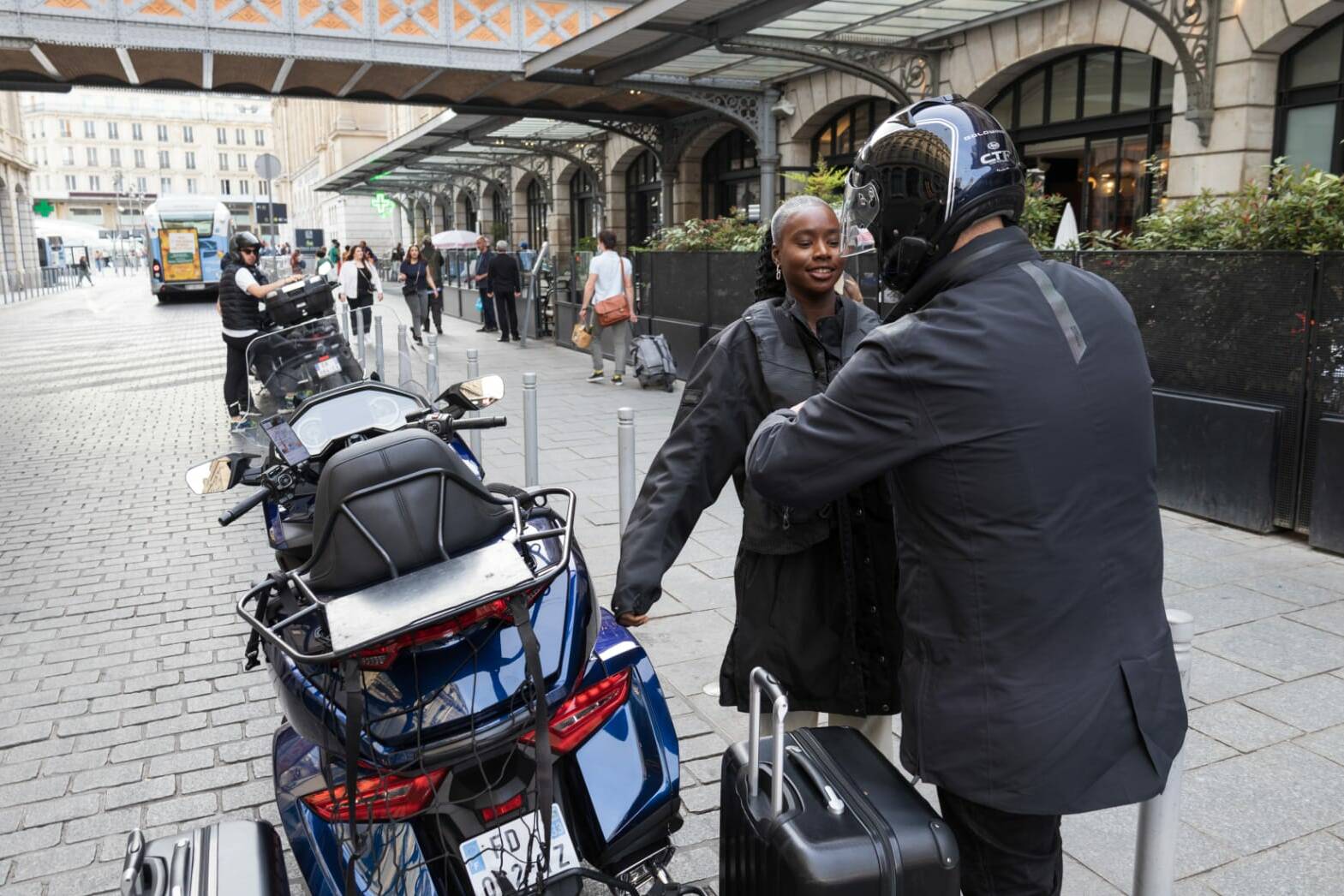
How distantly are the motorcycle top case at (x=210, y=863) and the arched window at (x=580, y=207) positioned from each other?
26964mm

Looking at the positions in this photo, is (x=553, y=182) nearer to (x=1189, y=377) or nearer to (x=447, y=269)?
(x=447, y=269)

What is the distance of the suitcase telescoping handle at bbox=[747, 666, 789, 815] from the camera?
1.68m

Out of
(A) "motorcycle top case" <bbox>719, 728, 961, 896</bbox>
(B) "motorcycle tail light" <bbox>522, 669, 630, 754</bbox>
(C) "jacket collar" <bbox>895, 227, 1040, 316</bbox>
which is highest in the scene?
Result: (C) "jacket collar" <bbox>895, 227, 1040, 316</bbox>

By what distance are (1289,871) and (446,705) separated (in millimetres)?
2437

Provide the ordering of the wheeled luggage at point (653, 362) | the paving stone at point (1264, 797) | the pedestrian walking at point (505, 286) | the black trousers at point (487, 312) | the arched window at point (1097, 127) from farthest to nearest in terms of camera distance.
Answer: the black trousers at point (487, 312), the pedestrian walking at point (505, 286), the wheeled luggage at point (653, 362), the arched window at point (1097, 127), the paving stone at point (1264, 797)

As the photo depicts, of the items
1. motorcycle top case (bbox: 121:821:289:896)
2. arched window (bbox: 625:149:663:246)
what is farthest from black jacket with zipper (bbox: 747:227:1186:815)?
arched window (bbox: 625:149:663:246)

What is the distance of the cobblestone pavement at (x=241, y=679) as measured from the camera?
3207 millimetres

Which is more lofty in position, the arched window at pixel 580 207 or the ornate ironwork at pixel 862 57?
the ornate ironwork at pixel 862 57

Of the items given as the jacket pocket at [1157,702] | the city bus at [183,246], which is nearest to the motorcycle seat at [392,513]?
the jacket pocket at [1157,702]

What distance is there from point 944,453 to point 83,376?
52.7 feet

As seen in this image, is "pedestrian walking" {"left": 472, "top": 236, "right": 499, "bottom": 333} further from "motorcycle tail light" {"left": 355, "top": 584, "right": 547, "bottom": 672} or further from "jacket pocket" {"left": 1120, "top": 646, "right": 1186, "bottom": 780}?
"jacket pocket" {"left": 1120, "top": 646, "right": 1186, "bottom": 780}

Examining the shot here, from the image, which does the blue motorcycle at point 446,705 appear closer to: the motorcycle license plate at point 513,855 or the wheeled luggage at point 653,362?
the motorcycle license plate at point 513,855

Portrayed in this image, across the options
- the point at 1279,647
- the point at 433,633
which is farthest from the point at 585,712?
the point at 1279,647

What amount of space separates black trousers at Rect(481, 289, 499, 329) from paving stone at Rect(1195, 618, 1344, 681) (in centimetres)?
1774
